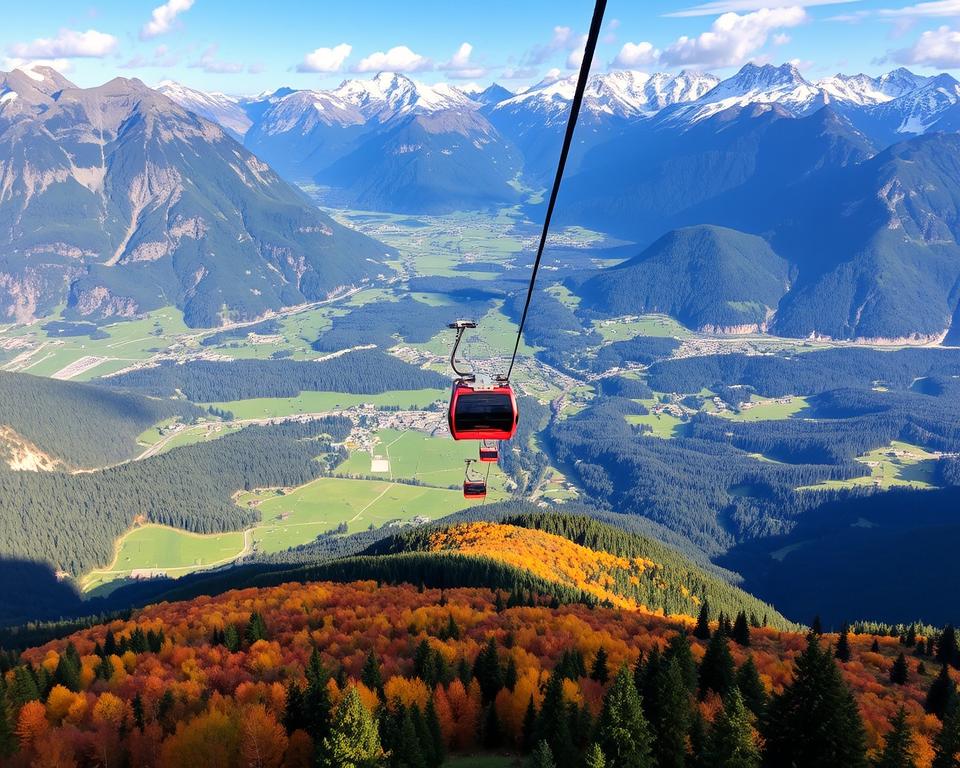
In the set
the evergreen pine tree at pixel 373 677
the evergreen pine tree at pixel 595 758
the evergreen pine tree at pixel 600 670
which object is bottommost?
the evergreen pine tree at pixel 600 670

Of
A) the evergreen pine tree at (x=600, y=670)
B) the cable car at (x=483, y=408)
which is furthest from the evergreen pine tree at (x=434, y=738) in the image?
the cable car at (x=483, y=408)

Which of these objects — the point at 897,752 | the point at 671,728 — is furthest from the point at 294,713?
the point at 897,752

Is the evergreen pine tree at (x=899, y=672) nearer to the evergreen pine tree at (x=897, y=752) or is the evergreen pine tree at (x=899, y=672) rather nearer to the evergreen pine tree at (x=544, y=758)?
the evergreen pine tree at (x=897, y=752)

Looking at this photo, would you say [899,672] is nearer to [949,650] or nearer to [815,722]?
[949,650]

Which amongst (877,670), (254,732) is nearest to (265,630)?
(254,732)

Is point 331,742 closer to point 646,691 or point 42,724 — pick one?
point 646,691

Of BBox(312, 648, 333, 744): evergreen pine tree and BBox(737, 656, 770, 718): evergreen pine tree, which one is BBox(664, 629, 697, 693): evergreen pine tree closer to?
BBox(737, 656, 770, 718): evergreen pine tree

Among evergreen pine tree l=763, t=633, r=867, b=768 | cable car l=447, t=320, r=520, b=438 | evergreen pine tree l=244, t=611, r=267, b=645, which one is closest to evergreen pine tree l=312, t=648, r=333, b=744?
cable car l=447, t=320, r=520, b=438
